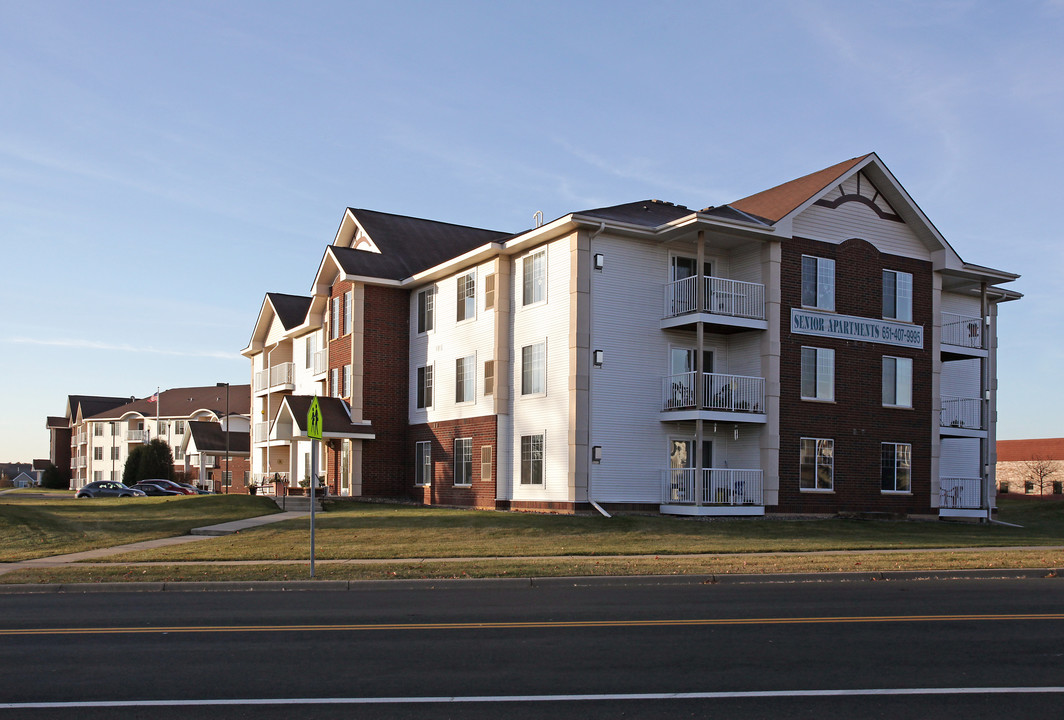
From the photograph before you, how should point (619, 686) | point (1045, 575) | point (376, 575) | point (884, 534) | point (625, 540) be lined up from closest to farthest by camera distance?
point (619, 686)
point (376, 575)
point (1045, 575)
point (625, 540)
point (884, 534)

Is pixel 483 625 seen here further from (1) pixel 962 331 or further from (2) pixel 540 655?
(1) pixel 962 331

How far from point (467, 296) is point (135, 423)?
80387 mm

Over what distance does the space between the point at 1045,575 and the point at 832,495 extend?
45.1 feet

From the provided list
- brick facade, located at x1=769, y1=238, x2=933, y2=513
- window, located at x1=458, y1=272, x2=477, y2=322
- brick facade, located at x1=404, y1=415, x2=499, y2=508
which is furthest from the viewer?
window, located at x1=458, y1=272, x2=477, y2=322

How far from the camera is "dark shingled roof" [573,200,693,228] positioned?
2963 cm

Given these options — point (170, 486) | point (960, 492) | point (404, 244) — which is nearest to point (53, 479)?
point (170, 486)

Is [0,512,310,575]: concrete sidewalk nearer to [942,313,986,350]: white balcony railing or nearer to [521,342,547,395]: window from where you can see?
[521,342,547,395]: window

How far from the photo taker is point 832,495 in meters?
30.9

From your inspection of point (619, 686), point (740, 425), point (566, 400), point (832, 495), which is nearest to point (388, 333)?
point (566, 400)

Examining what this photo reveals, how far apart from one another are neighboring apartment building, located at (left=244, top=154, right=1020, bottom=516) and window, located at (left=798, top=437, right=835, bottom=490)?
2.4 inches

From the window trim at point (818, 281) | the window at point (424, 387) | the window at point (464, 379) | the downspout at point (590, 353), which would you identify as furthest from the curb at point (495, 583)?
the window at point (424, 387)

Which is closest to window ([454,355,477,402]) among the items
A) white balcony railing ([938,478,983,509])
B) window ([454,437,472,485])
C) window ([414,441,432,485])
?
window ([454,437,472,485])

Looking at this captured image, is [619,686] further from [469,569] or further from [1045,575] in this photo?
[1045,575]

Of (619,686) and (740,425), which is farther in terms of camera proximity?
(740,425)
